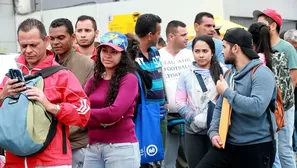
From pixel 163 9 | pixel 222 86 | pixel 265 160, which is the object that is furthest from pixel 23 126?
pixel 163 9

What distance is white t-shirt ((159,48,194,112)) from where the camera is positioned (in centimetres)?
714

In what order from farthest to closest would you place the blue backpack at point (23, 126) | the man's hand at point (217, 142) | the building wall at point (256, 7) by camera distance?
1. the building wall at point (256, 7)
2. the man's hand at point (217, 142)
3. the blue backpack at point (23, 126)

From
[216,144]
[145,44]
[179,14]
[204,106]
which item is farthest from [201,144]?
[179,14]

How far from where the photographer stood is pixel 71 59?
5.39 metres

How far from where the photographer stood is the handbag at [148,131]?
5645 millimetres

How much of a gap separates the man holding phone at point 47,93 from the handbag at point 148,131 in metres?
1.45

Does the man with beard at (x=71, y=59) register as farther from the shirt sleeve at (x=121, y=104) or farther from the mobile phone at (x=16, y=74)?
the mobile phone at (x=16, y=74)

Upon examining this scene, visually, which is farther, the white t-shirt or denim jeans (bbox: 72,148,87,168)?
the white t-shirt

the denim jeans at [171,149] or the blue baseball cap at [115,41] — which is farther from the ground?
the blue baseball cap at [115,41]

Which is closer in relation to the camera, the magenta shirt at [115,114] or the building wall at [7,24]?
the magenta shirt at [115,114]

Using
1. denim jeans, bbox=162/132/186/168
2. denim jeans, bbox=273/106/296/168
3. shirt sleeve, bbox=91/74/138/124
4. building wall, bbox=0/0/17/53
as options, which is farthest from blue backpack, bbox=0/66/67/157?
building wall, bbox=0/0/17/53

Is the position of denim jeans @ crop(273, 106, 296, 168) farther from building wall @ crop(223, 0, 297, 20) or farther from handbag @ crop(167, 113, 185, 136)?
building wall @ crop(223, 0, 297, 20)

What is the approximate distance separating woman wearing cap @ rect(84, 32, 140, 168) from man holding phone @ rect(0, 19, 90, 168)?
2.19 feet

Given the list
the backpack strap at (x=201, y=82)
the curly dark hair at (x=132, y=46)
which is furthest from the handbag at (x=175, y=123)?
the curly dark hair at (x=132, y=46)
